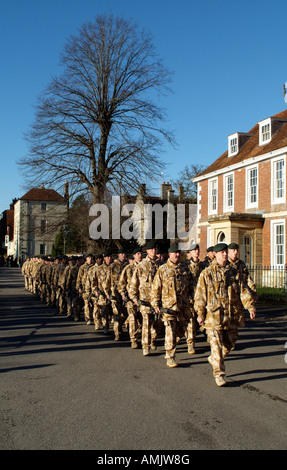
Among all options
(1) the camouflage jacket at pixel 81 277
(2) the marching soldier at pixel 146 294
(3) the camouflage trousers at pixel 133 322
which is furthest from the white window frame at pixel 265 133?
→ (3) the camouflage trousers at pixel 133 322

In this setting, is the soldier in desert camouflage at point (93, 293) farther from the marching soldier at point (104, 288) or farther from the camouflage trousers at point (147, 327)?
the camouflage trousers at point (147, 327)

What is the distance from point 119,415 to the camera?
200 inches

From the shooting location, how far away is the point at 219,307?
6.56 meters

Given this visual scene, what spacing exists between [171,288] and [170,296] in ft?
0.46

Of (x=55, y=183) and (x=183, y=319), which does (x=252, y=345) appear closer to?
(x=183, y=319)

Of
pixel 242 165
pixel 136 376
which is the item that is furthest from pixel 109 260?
pixel 242 165

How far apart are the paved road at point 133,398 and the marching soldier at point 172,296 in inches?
20.6

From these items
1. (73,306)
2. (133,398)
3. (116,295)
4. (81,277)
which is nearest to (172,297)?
(133,398)

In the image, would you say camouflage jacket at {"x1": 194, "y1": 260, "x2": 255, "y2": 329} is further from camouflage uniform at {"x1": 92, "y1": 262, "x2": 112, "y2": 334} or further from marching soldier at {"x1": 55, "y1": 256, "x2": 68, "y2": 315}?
marching soldier at {"x1": 55, "y1": 256, "x2": 68, "y2": 315}

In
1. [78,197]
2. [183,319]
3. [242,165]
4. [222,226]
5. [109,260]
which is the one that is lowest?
[183,319]

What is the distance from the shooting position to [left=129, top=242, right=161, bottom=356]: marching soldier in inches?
334

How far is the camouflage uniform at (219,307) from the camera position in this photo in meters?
6.51
